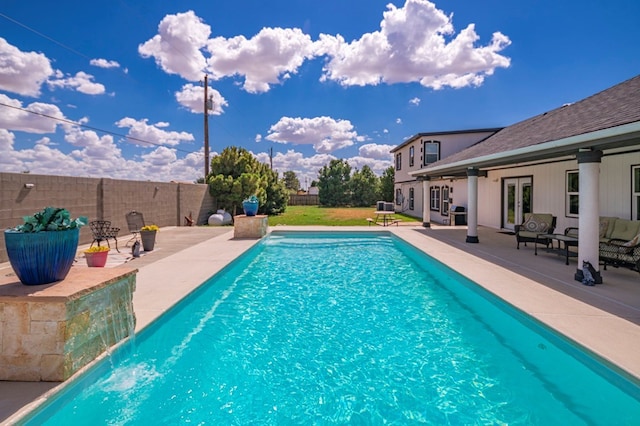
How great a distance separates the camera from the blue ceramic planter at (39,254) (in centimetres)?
300

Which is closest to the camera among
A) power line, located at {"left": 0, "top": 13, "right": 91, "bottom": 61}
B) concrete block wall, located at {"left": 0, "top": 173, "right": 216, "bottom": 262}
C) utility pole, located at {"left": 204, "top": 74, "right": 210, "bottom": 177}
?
concrete block wall, located at {"left": 0, "top": 173, "right": 216, "bottom": 262}

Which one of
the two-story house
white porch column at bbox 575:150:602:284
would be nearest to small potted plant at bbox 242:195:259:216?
white porch column at bbox 575:150:602:284

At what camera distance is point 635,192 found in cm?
808

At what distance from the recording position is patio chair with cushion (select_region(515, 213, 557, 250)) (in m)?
9.12

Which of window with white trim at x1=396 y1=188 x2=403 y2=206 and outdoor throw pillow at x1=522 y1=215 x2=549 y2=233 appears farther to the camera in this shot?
window with white trim at x1=396 y1=188 x2=403 y2=206

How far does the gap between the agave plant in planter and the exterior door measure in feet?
45.0

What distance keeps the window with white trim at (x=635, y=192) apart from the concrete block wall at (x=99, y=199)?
1449 centimetres

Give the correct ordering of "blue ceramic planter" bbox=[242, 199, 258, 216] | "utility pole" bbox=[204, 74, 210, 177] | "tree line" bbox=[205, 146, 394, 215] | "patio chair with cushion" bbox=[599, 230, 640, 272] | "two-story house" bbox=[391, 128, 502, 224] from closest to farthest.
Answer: "patio chair with cushion" bbox=[599, 230, 640, 272], "blue ceramic planter" bbox=[242, 199, 258, 216], "two-story house" bbox=[391, 128, 502, 224], "tree line" bbox=[205, 146, 394, 215], "utility pole" bbox=[204, 74, 210, 177]

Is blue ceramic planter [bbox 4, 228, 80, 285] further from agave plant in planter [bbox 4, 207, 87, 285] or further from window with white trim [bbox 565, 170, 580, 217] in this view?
window with white trim [bbox 565, 170, 580, 217]

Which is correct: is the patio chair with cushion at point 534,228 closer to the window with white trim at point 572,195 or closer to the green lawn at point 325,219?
the window with white trim at point 572,195

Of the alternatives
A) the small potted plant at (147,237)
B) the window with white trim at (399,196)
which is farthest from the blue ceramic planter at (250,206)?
the window with white trim at (399,196)

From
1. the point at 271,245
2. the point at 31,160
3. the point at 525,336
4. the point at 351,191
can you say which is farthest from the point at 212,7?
the point at 351,191

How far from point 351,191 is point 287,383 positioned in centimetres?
3807

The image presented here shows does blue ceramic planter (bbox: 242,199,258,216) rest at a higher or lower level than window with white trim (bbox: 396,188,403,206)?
lower
